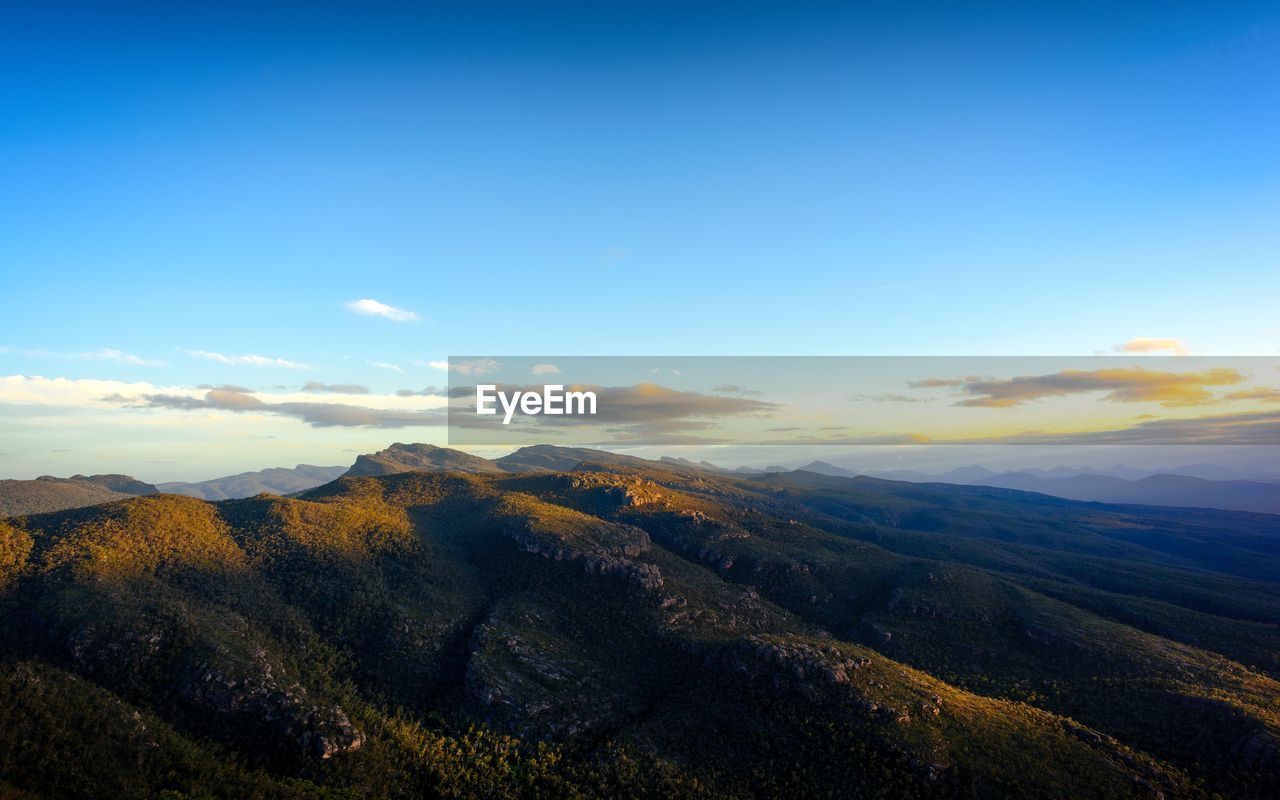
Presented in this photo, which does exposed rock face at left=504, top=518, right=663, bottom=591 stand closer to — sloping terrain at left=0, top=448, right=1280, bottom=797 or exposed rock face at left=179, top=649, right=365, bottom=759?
sloping terrain at left=0, top=448, right=1280, bottom=797

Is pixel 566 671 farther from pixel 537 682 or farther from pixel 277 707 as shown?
pixel 277 707

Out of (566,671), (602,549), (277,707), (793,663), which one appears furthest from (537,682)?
(602,549)

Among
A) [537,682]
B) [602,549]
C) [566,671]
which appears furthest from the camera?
[602,549]

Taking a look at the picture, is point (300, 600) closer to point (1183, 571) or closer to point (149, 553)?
point (149, 553)

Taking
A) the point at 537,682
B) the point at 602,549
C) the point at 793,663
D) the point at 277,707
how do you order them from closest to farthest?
the point at 277,707
the point at 793,663
the point at 537,682
the point at 602,549

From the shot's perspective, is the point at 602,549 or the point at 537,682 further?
the point at 602,549

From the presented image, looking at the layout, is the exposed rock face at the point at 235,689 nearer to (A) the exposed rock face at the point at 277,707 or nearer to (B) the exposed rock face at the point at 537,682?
(A) the exposed rock face at the point at 277,707

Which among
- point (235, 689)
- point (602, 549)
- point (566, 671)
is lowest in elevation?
point (566, 671)

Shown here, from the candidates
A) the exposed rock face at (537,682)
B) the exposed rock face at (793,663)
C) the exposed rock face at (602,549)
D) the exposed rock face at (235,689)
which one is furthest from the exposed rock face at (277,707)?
the exposed rock face at (793,663)

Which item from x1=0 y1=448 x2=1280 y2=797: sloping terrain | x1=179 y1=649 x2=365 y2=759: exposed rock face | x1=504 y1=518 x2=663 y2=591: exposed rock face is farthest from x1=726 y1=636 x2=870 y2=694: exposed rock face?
x1=179 y1=649 x2=365 y2=759: exposed rock face

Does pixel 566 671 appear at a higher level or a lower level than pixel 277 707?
lower
